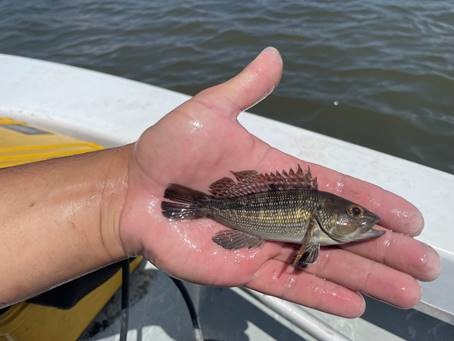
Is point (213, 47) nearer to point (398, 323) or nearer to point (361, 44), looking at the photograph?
point (361, 44)

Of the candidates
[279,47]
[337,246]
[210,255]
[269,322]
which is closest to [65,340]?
[210,255]

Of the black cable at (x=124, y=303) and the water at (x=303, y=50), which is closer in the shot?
the black cable at (x=124, y=303)

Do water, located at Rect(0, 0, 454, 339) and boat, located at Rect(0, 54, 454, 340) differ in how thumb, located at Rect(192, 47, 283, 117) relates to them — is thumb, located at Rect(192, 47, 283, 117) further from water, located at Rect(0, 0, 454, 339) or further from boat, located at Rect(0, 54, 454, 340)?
water, located at Rect(0, 0, 454, 339)

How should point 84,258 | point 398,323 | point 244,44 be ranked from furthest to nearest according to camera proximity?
point 244,44, point 398,323, point 84,258

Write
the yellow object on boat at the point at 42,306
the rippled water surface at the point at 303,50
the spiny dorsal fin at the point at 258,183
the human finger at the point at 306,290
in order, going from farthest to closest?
the rippled water surface at the point at 303,50, the spiny dorsal fin at the point at 258,183, the yellow object on boat at the point at 42,306, the human finger at the point at 306,290

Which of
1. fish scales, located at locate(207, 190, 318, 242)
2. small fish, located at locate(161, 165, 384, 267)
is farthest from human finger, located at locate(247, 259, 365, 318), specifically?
fish scales, located at locate(207, 190, 318, 242)

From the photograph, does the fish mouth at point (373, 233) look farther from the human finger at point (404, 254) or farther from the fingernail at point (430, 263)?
the fingernail at point (430, 263)

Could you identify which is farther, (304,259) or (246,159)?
(246,159)

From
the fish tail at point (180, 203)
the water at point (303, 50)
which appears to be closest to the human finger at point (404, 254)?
the fish tail at point (180, 203)
